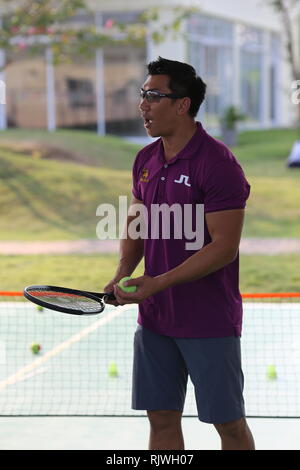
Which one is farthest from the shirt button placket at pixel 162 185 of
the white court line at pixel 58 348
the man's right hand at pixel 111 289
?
the white court line at pixel 58 348

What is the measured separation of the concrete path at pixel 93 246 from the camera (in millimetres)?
13758

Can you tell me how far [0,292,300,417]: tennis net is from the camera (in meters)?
6.25

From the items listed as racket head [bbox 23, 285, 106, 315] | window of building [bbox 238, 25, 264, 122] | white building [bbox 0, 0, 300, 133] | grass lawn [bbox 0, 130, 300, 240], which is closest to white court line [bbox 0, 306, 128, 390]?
racket head [bbox 23, 285, 106, 315]

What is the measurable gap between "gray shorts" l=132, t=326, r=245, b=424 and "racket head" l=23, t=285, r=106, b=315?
223 mm

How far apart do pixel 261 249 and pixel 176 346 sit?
1000 cm

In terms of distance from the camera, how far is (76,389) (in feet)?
21.8

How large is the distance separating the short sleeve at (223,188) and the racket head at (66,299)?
668mm

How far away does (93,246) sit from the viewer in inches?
561

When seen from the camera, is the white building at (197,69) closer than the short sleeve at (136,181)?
No

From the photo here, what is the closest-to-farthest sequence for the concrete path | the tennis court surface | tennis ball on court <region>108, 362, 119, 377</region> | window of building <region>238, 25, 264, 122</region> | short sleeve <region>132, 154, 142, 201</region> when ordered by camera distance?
short sleeve <region>132, 154, 142, 201</region>, the tennis court surface, tennis ball on court <region>108, 362, 119, 377</region>, the concrete path, window of building <region>238, 25, 264, 122</region>

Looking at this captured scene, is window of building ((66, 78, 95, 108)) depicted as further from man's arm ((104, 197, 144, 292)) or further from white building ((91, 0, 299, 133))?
man's arm ((104, 197, 144, 292))

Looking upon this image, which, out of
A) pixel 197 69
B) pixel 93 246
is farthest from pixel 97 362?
pixel 197 69

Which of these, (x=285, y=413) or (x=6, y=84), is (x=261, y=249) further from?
(x=6, y=84)

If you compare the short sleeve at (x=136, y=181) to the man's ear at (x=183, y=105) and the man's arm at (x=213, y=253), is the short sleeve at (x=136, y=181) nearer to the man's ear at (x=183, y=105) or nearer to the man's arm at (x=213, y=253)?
the man's ear at (x=183, y=105)
